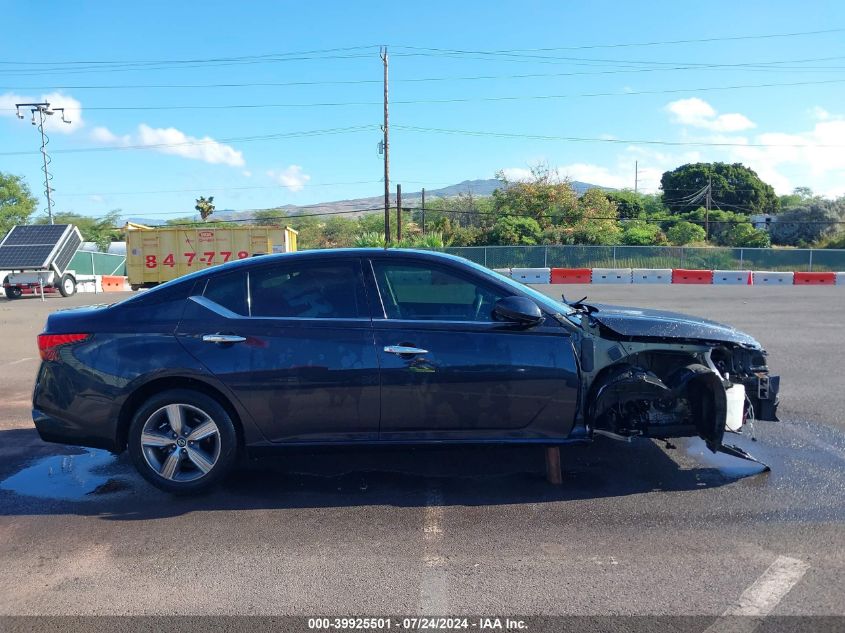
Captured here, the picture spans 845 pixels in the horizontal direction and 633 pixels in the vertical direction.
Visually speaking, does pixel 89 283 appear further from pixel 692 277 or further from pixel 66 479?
pixel 66 479

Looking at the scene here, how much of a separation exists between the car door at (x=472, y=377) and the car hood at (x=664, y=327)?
398 mm

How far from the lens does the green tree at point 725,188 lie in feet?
261

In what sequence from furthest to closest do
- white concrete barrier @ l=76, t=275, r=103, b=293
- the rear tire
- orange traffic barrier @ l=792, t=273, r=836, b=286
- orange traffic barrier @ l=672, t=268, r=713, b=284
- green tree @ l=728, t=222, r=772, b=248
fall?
green tree @ l=728, t=222, r=772, b=248, white concrete barrier @ l=76, t=275, r=103, b=293, orange traffic barrier @ l=672, t=268, r=713, b=284, orange traffic barrier @ l=792, t=273, r=836, b=286, the rear tire

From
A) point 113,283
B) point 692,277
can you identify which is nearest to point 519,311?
point 692,277

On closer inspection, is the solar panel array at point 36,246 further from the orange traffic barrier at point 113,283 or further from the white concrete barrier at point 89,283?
the orange traffic barrier at point 113,283

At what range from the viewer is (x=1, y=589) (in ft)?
11.2

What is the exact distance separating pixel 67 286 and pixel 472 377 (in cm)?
2543

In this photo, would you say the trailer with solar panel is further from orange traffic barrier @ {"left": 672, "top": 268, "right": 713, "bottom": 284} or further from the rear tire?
orange traffic barrier @ {"left": 672, "top": 268, "right": 713, "bottom": 284}

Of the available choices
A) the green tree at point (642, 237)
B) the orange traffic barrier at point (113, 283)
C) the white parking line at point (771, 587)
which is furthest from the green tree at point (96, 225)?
the white parking line at point (771, 587)

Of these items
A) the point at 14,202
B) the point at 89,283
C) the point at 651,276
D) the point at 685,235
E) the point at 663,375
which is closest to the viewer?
the point at 663,375

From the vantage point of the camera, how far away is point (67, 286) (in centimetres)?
2566

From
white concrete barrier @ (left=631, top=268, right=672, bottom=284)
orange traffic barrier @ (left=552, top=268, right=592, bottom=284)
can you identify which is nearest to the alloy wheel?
orange traffic barrier @ (left=552, top=268, right=592, bottom=284)

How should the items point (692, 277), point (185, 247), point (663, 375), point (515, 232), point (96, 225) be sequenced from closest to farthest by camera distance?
1. point (663, 375)
2. point (185, 247)
3. point (692, 277)
4. point (515, 232)
5. point (96, 225)

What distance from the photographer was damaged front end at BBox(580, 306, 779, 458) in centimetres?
454
